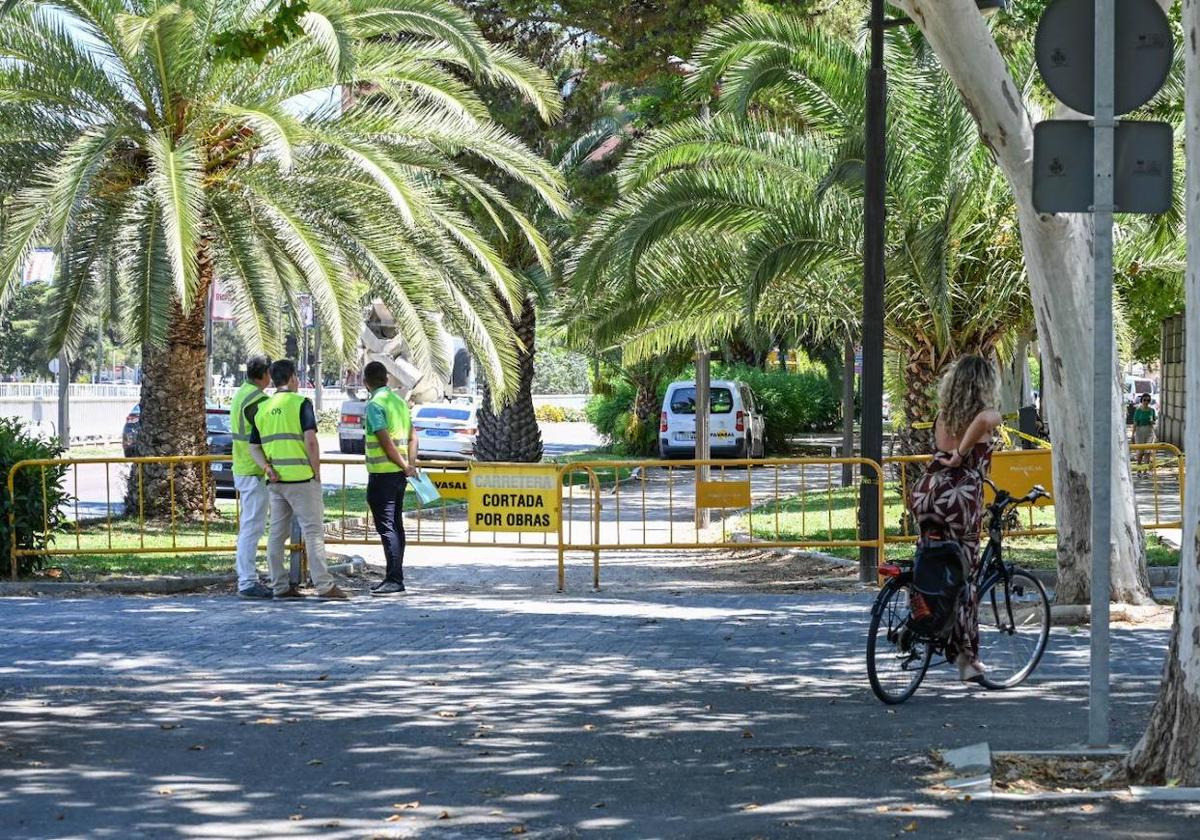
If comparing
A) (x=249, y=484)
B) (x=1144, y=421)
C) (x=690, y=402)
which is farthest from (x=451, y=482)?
(x=1144, y=421)

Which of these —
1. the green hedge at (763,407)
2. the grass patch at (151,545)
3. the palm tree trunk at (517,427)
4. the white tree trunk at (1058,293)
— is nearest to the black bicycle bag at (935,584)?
the white tree trunk at (1058,293)

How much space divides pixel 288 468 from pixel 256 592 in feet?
3.60

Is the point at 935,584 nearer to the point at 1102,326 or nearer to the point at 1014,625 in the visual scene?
the point at 1014,625

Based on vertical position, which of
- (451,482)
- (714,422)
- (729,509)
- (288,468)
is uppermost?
(714,422)

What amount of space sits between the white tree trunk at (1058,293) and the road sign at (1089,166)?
4324 mm

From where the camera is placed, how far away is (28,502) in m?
14.3

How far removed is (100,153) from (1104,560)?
41.1 feet

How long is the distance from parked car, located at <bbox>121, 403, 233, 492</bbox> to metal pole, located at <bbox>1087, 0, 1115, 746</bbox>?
59.8ft

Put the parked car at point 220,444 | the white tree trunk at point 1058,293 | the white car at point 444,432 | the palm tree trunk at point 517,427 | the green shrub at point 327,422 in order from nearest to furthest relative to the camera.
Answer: the white tree trunk at point 1058,293 < the parked car at point 220,444 < the palm tree trunk at point 517,427 < the white car at point 444,432 < the green shrub at point 327,422

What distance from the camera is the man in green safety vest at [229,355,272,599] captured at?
13266mm

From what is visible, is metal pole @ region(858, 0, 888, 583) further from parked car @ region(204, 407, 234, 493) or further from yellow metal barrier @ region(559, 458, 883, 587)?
parked car @ region(204, 407, 234, 493)

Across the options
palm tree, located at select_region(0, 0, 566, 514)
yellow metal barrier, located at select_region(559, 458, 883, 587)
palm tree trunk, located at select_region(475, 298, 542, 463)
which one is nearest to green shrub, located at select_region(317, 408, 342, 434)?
palm tree trunk, located at select_region(475, 298, 542, 463)

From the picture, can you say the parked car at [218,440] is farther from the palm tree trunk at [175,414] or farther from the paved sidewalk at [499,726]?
the paved sidewalk at [499,726]

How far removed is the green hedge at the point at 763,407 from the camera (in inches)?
1628
